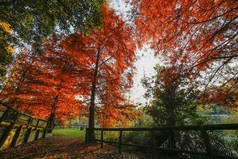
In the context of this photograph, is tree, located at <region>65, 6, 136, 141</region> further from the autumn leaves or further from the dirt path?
the dirt path

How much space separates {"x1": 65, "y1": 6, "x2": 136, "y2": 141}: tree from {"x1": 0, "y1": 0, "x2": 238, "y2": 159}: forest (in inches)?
3.2

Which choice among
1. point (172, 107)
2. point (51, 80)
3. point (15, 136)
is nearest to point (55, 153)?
point (15, 136)

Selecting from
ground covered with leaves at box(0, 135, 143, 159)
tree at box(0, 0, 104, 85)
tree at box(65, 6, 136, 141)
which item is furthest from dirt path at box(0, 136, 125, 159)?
tree at box(0, 0, 104, 85)

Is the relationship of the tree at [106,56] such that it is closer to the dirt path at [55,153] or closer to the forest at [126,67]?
the forest at [126,67]

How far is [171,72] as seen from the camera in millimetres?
5379

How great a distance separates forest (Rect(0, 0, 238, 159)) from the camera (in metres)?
3.94

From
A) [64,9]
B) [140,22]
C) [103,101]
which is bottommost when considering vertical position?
[103,101]

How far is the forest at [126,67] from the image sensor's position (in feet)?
12.9

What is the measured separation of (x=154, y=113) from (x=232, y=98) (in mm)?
5435

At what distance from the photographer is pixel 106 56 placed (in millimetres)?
10023

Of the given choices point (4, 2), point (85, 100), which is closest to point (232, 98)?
point (85, 100)

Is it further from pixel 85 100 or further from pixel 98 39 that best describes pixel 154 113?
pixel 98 39

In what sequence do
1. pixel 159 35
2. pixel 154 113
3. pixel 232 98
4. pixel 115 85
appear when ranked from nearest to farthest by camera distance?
pixel 232 98 → pixel 159 35 → pixel 115 85 → pixel 154 113

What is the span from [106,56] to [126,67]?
2468mm
